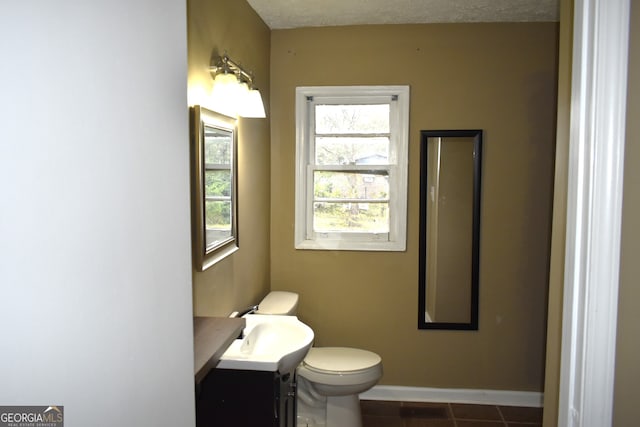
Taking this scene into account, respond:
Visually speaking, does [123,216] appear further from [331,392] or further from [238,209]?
[331,392]

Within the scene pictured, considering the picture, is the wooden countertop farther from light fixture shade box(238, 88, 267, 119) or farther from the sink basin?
light fixture shade box(238, 88, 267, 119)

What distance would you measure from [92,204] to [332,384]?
77.5 inches

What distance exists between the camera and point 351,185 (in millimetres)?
3229

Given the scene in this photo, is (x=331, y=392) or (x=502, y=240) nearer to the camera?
(x=331, y=392)

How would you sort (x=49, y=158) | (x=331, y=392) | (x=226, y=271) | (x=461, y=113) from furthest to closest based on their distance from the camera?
(x=461, y=113) < (x=331, y=392) < (x=226, y=271) < (x=49, y=158)

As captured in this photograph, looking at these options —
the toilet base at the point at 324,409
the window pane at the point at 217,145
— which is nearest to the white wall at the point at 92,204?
the window pane at the point at 217,145

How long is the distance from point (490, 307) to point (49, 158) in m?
2.89

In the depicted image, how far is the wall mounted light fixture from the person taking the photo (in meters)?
2.07

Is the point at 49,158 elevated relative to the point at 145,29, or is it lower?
lower

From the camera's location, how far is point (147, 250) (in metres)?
0.92

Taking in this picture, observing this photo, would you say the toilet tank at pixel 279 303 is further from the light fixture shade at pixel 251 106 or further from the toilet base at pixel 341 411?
the light fixture shade at pixel 251 106

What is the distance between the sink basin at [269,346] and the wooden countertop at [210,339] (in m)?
0.08

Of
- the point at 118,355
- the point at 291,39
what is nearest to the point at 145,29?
the point at 118,355

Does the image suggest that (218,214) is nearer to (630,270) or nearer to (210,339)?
(210,339)
